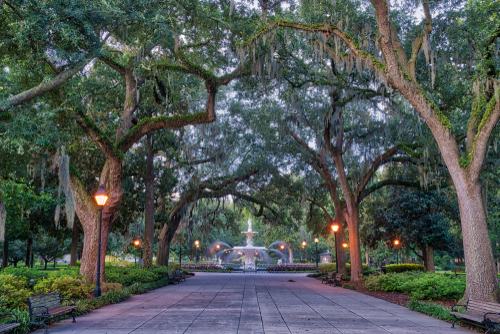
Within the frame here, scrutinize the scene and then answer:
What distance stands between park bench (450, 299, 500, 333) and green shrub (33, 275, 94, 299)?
9753mm

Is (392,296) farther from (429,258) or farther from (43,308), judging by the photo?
(429,258)

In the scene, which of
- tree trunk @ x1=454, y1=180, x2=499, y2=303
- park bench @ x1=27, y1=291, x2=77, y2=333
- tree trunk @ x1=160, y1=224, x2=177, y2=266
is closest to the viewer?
park bench @ x1=27, y1=291, x2=77, y2=333

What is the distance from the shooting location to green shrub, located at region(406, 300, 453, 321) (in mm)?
8938

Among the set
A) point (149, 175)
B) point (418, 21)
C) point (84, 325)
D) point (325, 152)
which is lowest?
point (84, 325)

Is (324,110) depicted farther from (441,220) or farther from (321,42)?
(441,220)

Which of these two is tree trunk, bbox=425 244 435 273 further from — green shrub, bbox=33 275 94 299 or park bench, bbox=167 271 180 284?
green shrub, bbox=33 275 94 299

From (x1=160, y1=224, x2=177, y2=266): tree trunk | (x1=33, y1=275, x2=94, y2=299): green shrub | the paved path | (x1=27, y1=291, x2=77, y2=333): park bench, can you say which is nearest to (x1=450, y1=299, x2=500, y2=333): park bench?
the paved path

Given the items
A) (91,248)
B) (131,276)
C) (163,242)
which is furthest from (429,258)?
(91,248)

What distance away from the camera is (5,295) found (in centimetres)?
875

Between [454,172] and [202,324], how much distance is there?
25.0 feet

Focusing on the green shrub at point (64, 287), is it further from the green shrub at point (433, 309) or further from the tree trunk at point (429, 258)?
the tree trunk at point (429, 258)

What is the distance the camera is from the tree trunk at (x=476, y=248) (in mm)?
9242

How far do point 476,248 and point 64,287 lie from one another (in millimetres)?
11117

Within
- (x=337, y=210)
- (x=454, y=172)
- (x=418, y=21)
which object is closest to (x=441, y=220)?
(x=337, y=210)
